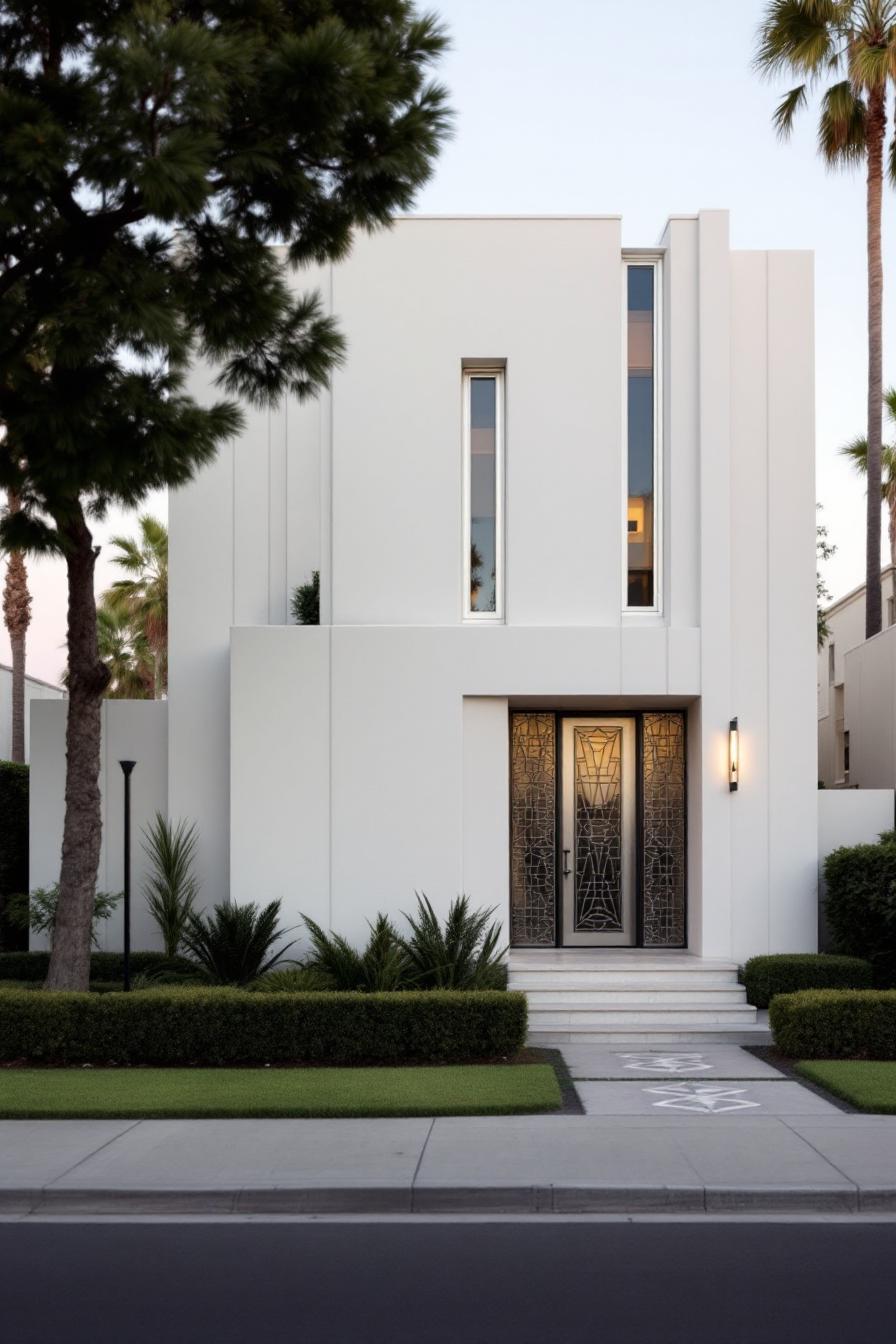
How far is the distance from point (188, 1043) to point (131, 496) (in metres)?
4.55

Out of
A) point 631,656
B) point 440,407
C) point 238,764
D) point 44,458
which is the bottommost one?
point 238,764

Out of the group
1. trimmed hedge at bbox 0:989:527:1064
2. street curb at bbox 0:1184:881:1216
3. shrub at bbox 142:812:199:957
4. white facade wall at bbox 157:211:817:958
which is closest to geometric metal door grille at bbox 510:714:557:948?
white facade wall at bbox 157:211:817:958

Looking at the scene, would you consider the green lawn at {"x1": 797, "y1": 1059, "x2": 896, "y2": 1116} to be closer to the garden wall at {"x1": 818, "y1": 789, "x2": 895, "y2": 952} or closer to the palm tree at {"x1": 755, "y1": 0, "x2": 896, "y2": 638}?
the garden wall at {"x1": 818, "y1": 789, "x2": 895, "y2": 952}

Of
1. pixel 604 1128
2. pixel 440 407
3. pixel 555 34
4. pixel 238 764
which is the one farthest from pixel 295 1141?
pixel 555 34

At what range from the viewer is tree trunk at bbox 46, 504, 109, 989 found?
12602mm

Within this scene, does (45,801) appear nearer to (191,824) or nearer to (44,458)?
(191,824)

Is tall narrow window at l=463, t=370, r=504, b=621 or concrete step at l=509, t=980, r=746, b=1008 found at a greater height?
tall narrow window at l=463, t=370, r=504, b=621

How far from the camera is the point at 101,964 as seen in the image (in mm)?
14664

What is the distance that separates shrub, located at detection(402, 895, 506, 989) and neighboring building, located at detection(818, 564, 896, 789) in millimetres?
7245

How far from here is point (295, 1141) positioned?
8945mm

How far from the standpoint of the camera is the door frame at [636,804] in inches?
618

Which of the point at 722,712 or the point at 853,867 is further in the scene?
the point at 722,712

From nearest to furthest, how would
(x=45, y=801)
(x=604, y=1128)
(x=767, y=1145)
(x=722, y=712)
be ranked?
1. (x=767, y=1145)
2. (x=604, y=1128)
3. (x=722, y=712)
4. (x=45, y=801)

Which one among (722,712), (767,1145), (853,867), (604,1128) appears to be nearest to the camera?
(767,1145)
